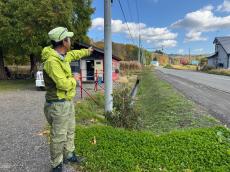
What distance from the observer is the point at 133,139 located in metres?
5.08

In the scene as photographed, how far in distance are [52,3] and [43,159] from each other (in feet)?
50.5

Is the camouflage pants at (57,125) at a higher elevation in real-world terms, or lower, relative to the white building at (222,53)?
lower

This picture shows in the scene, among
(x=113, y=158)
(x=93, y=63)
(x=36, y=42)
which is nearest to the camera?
(x=113, y=158)

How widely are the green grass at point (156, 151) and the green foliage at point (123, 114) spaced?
0.99 m

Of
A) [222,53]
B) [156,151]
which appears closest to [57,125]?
[156,151]

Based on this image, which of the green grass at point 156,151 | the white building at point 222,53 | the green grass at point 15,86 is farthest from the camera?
the white building at point 222,53

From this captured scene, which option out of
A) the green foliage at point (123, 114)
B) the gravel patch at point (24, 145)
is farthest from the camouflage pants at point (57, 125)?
the green foliage at point (123, 114)

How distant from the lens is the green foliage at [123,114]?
6.53 m

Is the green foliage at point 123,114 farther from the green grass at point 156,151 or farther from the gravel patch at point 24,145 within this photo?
the gravel patch at point 24,145

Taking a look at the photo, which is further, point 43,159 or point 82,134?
point 82,134

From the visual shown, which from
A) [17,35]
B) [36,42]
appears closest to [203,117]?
[36,42]

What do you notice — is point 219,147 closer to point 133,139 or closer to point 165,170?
point 165,170

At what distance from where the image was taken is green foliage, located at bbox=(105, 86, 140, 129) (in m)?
6.53

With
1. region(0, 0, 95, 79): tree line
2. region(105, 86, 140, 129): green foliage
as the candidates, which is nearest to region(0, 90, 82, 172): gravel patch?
region(105, 86, 140, 129): green foliage
